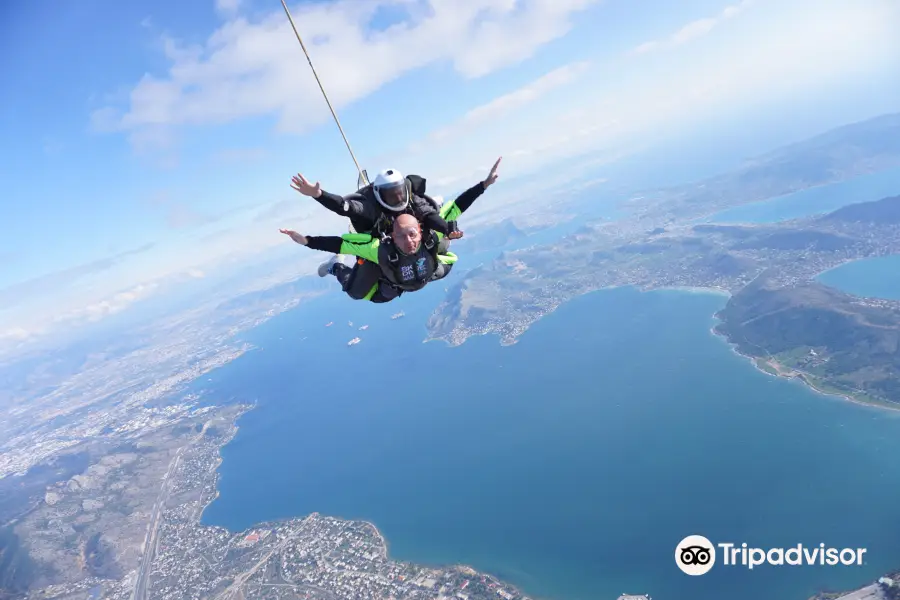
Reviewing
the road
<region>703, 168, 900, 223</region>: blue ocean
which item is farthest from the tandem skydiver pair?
<region>703, 168, 900, 223</region>: blue ocean

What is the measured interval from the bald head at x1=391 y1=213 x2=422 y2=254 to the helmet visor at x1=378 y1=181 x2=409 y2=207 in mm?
327

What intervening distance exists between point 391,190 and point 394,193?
6 centimetres

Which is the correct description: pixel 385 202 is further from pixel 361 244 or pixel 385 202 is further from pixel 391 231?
pixel 361 244

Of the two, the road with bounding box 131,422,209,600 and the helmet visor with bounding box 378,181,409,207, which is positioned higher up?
the helmet visor with bounding box 378,181,409,207

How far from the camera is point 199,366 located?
146 m

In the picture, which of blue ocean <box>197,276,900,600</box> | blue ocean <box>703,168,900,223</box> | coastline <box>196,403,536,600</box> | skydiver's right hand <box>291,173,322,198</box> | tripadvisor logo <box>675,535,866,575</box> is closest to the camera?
skydiver's right hand <box>291,173,322,198</box>

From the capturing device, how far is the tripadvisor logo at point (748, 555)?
103 feet

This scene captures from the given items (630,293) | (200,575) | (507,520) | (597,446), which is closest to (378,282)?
(507,520)

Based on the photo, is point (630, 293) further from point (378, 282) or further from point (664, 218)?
point (378, 282)

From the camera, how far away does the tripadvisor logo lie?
31298mm

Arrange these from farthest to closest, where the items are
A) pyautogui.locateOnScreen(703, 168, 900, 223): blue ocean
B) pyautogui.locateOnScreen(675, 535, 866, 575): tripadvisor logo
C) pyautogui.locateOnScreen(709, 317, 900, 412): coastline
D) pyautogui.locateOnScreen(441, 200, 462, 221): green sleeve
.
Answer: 1. pyautogui.locateOnScreen(703, 168, 900, 223): blue ocean
2. pyautogui.locateOnScreen(709, 317, 900, 412): coastline
3. pyautogui.locateOnScreen(675, 535, 866, 575): tripadvisor logo
4. pyautogui.locateOnScreen(441, 200, 462, 221): green sleeve

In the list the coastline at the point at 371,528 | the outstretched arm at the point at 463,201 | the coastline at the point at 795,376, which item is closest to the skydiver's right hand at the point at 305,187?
the outstretched arm at the point at 463,201

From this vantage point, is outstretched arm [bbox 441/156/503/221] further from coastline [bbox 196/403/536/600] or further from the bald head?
coastline [bbox 196/403/536/600]

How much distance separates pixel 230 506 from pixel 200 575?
14556mm
